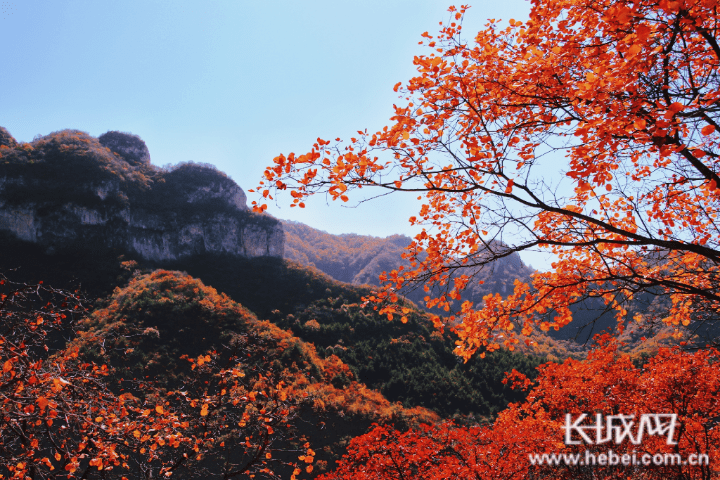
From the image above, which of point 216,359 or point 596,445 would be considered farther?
point 216,359

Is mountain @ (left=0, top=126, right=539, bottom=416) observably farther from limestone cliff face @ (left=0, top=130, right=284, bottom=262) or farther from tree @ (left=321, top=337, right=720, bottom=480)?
tree @ (left=321, top=337, right=720, bottom=480)

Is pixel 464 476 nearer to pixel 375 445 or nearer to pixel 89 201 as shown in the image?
pixel 375 445

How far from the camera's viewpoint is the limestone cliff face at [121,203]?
141ft

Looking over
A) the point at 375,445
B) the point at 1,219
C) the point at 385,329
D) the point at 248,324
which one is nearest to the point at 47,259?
the point at 1,219

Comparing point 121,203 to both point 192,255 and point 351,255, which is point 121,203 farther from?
point 351,255

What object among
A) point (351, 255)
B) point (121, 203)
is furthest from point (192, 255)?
point (351, 255)

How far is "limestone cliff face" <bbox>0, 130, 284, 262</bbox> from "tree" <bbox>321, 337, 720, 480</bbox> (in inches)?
→ 2180

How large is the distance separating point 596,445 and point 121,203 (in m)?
65.3

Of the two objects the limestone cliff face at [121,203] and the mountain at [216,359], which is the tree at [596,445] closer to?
the mountain at [216,359]

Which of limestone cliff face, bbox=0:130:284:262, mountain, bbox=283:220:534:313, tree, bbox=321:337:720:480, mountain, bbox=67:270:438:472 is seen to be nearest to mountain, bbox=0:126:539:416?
limestone cliff face, bbox=0:130:284:262

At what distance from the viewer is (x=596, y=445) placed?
8.26 metres

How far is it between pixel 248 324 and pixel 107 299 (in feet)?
58.4

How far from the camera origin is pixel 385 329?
4012cm

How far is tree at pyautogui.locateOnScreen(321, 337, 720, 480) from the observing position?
21.6 ft
